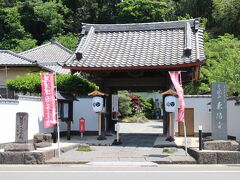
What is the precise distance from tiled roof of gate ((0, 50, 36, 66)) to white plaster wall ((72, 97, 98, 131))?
9.87 metres

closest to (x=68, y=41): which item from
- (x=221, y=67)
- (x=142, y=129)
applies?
(x=142, y=129)

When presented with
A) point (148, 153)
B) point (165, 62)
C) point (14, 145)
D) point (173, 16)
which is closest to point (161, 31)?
point (165, 62)

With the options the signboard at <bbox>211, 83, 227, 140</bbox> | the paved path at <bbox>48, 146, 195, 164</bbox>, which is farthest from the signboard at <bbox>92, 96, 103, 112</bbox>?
the signboard at <bbox>211, 83, 227, 140</bbox>

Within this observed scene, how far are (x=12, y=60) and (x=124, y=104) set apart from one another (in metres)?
17.0

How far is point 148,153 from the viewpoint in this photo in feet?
53.0

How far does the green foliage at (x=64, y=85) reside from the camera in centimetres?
2550

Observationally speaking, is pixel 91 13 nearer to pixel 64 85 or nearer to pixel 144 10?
pixel 144 10

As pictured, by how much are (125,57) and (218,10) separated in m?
23.2

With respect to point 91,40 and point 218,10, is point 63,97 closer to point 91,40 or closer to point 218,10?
point 91,40

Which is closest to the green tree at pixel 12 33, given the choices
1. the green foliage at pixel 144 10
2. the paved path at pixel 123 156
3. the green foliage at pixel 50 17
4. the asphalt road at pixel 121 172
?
the green foliage at pixel 50 17

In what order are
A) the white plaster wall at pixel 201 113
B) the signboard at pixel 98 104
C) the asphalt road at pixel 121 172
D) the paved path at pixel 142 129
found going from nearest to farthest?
the asphalt road at pixel 121 172 < the signboard at pixel 98 104 < the white plaster wall at pixel 201 113 < the paved path at pixel 142 129

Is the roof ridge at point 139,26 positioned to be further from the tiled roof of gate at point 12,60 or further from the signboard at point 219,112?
the tiled roof of gate at point 12,60

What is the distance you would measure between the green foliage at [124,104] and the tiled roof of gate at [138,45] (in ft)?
72.6

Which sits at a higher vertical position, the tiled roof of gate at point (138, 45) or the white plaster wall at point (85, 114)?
the tiled roof of gate at point (138, 45)
